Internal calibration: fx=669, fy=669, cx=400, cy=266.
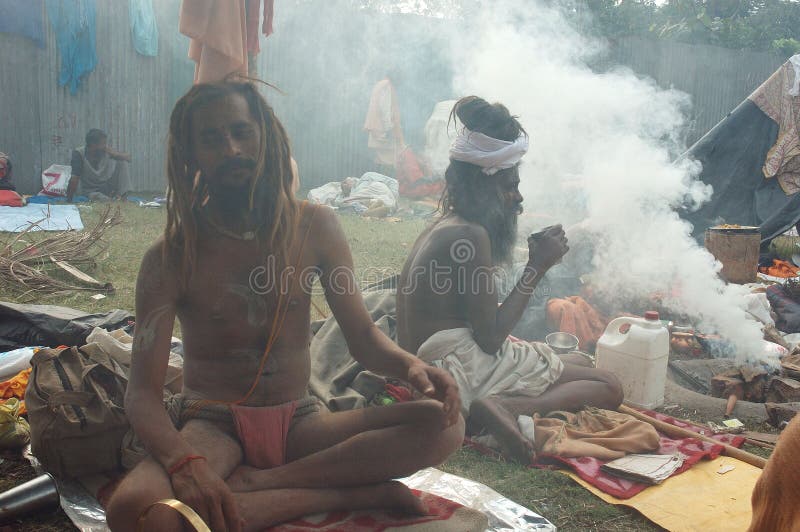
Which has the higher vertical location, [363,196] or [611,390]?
[611,390]

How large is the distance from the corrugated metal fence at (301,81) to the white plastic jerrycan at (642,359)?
9.34 metres

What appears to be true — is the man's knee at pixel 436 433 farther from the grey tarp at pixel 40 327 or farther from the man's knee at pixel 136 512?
the grey tarp at pixel 40 327

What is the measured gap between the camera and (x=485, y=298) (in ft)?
11.5

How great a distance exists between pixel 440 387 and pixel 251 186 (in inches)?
42.4

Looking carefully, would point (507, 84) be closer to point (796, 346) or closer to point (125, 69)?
point (796, 346)

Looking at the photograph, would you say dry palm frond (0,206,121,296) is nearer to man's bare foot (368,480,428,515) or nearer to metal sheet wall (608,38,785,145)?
man's bare foot (368,480,428,515)

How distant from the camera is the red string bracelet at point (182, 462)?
217 cm

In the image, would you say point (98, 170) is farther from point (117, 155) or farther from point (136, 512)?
point (136, 512)

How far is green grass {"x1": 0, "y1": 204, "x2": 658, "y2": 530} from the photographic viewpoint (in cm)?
294

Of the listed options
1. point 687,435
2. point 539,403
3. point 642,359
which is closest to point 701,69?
point 642,359

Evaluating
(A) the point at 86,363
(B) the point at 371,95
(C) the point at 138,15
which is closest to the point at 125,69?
A: (C) the point at 138,15

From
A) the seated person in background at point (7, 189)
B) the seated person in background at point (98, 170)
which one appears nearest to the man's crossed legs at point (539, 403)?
the seated person in background at point (7, 189)

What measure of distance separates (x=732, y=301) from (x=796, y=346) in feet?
1.87

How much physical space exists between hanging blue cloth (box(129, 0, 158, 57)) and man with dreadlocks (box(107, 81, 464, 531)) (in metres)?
10.3
